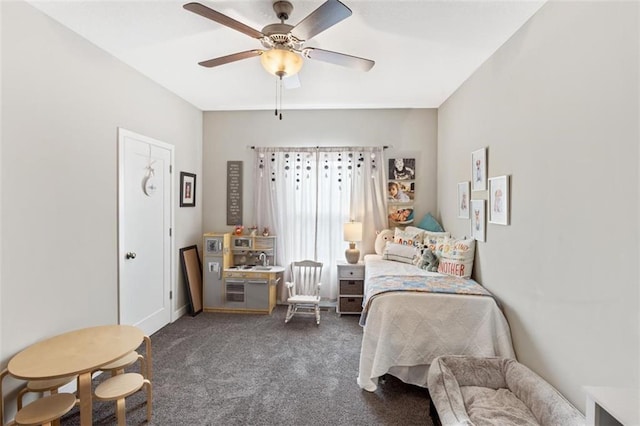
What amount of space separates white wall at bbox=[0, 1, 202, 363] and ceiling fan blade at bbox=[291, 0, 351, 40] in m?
1.78

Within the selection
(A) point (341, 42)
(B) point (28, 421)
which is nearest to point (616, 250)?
(A) point (341, 42)

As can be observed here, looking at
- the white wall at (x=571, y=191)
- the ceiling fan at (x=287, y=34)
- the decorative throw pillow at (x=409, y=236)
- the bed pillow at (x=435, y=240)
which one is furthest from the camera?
the decorative throw pillow at (x=409, y=236)

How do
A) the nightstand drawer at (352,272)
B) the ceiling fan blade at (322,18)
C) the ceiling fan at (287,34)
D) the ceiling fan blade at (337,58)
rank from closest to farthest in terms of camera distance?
the ceiling fan blade at (322,18), the ceiling fan at (287,34), the ceiling fan blade at (337,58), the nightstand drawer at (352,272)

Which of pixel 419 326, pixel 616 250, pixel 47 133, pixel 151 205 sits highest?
pixel 47 133

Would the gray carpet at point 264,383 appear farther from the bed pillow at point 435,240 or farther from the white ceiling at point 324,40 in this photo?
the white ceiling at point 324,40

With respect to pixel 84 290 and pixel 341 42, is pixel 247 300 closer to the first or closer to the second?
pixel 84 290

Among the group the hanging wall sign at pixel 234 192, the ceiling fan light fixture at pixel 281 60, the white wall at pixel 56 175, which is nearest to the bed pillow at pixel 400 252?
the hanging wall sign at pixel 234 192

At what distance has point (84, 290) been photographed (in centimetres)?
256

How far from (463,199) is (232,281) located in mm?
3025

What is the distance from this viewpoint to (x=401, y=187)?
4461mm

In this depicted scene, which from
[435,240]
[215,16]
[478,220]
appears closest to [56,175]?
[215,16]

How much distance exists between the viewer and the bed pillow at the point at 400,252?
3.84m

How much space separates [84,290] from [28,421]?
1.06m

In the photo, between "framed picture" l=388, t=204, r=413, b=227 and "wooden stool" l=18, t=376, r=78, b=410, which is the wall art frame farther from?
"wooden stool" l=18, t=376, r=78, b=410
